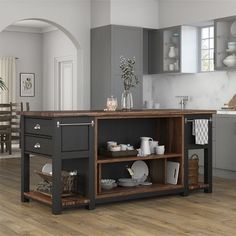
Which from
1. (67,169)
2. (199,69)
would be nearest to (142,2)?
(199,69)

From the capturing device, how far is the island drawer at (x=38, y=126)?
4.40 m

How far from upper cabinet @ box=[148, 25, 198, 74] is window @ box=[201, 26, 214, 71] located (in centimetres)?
11

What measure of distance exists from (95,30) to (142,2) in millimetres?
880

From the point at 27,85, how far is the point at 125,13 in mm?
4639

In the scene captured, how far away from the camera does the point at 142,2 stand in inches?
317

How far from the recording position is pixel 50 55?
11.7 m

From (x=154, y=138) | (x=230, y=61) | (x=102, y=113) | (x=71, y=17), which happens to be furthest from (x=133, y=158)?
(x=71, y=17)

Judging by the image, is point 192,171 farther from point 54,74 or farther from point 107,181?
point 54,74

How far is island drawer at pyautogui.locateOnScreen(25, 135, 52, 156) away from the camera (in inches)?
173

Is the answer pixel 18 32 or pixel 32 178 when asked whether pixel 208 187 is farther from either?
pixel 18 32

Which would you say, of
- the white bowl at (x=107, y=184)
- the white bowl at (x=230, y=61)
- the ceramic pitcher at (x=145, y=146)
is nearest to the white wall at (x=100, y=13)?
the white bowl at (x=230, y=61)

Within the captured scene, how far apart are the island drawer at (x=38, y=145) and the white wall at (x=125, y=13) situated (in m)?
3.47

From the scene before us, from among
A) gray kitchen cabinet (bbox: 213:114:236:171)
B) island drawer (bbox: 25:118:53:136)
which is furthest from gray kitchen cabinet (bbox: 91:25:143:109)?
island drawer (bbox: 25:118:53:136)

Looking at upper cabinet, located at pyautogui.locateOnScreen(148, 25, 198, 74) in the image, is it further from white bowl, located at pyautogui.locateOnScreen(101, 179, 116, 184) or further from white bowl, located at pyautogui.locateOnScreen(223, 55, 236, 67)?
white bowl, located at pyautogui.locateOnScreen(101, 179, 116, 184)
